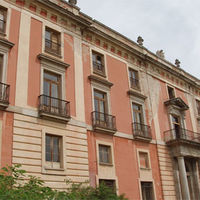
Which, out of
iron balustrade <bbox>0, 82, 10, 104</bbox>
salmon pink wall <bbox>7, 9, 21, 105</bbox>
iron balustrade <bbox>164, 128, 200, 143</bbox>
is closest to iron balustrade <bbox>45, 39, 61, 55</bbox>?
salmon pink wall <bbox>7, 9, 21, 105</bbox>

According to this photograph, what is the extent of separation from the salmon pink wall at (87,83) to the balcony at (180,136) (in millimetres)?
8073

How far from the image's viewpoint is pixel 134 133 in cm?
2081

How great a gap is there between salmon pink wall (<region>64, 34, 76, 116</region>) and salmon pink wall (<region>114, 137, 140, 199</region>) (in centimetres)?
408

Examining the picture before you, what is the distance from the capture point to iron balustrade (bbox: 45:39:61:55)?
18181 mm

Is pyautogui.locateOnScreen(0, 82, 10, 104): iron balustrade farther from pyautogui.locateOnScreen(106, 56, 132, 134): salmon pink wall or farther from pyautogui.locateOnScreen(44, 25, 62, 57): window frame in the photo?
pyautogui.locateOnScreen(106, 56, 132, 134): salmon pink wall

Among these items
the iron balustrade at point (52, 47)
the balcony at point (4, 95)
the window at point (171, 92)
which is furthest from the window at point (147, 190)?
the balcony at point (4, 95)

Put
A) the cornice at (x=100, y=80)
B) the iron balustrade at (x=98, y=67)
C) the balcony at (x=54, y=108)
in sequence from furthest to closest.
Result: the iron balustrade at (x=98, y=67), the cornice at (x=100, y=80), the balcony at (x=54, y=108)

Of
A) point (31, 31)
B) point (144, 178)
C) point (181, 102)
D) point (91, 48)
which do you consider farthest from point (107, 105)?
point (181, 102)

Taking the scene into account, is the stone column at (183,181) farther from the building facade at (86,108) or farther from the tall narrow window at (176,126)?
the tall narrow window at (176,126)

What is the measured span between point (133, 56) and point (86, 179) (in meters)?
11.9

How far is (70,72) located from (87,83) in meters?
1.50

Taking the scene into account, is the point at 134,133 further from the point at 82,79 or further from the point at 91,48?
the point at 91,48

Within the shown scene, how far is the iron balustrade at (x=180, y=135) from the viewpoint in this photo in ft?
77.6

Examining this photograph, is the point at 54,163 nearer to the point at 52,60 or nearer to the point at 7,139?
the point at 7,139
